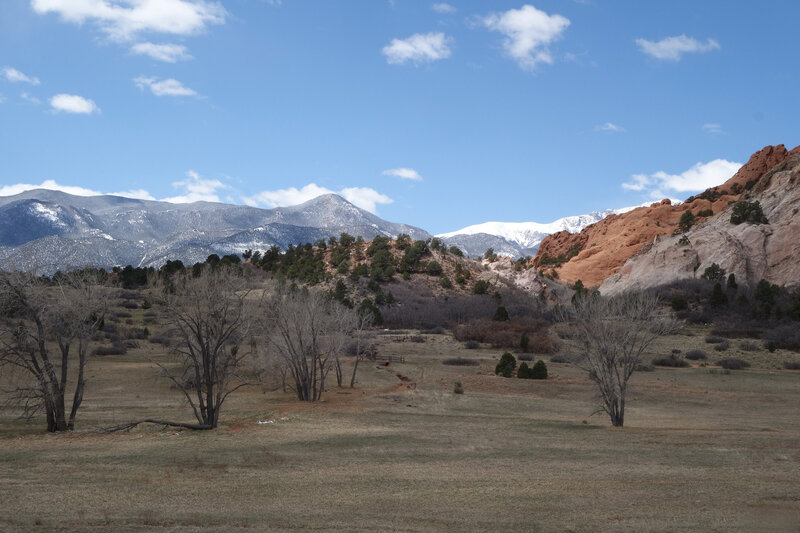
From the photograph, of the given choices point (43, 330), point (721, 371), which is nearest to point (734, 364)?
point (721, 371)

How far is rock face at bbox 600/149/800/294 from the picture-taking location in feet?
252

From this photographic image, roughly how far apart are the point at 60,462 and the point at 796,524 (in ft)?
54.3

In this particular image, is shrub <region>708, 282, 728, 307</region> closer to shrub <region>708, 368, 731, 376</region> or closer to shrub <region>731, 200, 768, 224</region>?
shrub <region>731, 200, 768, 224</region>

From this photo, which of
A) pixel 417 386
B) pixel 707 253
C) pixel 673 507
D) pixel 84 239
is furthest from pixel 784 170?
pixel 84 239

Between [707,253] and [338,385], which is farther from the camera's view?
[707,253]

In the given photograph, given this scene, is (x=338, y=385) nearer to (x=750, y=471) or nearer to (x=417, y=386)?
(x=417, y=386)

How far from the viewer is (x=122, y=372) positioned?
138ft

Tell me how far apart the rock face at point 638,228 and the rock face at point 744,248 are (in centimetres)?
1007

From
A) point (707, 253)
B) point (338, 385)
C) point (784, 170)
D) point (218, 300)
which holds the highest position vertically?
point (784, 170)

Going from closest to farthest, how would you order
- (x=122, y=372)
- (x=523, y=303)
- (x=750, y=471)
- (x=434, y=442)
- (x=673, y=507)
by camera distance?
(x=673, y=507), (x=750, y=471), (x=434, y=442), (x=122, y=372), (x=523, y=303)

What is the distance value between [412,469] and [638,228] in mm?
111302

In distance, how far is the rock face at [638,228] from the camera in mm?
108812

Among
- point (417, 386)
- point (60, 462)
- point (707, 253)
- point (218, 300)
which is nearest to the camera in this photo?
point (60, 462)

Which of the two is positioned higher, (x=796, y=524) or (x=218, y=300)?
(x=218, y=300)
